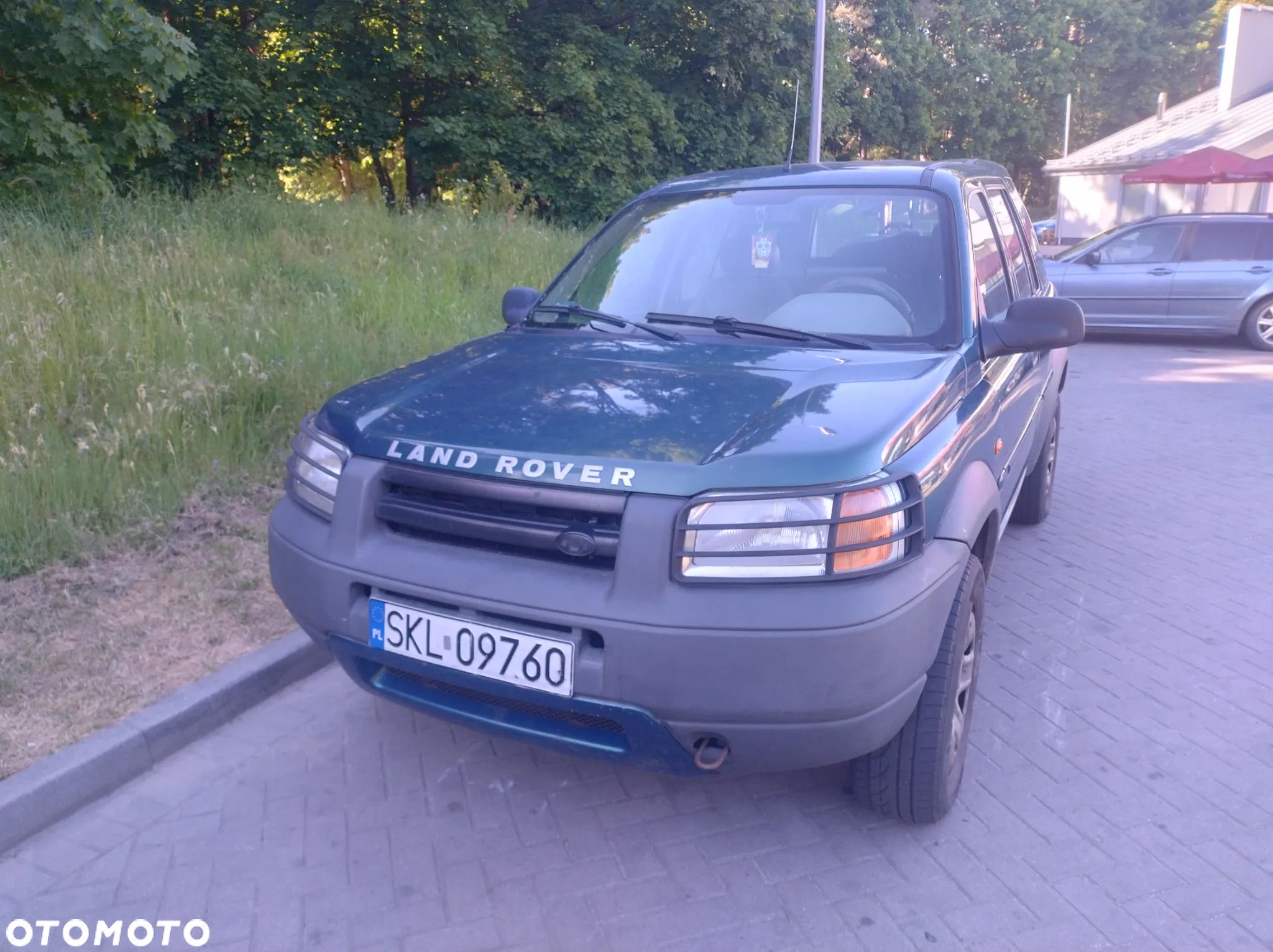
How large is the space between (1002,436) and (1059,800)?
4.31 feet

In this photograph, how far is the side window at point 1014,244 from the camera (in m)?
4.73

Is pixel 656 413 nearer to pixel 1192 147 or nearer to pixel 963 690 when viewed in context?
pixel 963 690

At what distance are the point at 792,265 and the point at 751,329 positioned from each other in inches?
17.8

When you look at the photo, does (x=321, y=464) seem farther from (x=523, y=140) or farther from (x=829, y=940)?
(x=523, y=140)

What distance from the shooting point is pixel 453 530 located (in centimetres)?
276

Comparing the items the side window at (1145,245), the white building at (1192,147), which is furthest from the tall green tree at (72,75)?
the white building at (1192,147)

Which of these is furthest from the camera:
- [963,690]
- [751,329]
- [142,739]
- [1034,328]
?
[751,329]

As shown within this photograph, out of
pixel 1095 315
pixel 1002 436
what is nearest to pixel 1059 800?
pixel 1002 436

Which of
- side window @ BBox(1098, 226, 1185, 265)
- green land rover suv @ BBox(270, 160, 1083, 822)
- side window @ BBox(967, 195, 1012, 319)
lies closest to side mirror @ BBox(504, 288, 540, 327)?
green land rover suv @ BBox(270, 160, 1083, 822)

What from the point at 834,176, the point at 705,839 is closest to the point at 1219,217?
the point at 834,176

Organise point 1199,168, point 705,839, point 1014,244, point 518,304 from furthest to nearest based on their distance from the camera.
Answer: point 1199,168, point 1014,244, point 518,304, point 705,839

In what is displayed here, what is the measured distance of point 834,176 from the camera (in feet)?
13.9

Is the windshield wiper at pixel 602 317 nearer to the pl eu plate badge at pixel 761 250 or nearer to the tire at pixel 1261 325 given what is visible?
the pl eu plate badge at pixel 761 250

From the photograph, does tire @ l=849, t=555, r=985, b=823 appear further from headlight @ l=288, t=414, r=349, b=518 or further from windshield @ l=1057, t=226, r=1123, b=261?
windshield @ l=1057, t=226, r=1123, b=261
